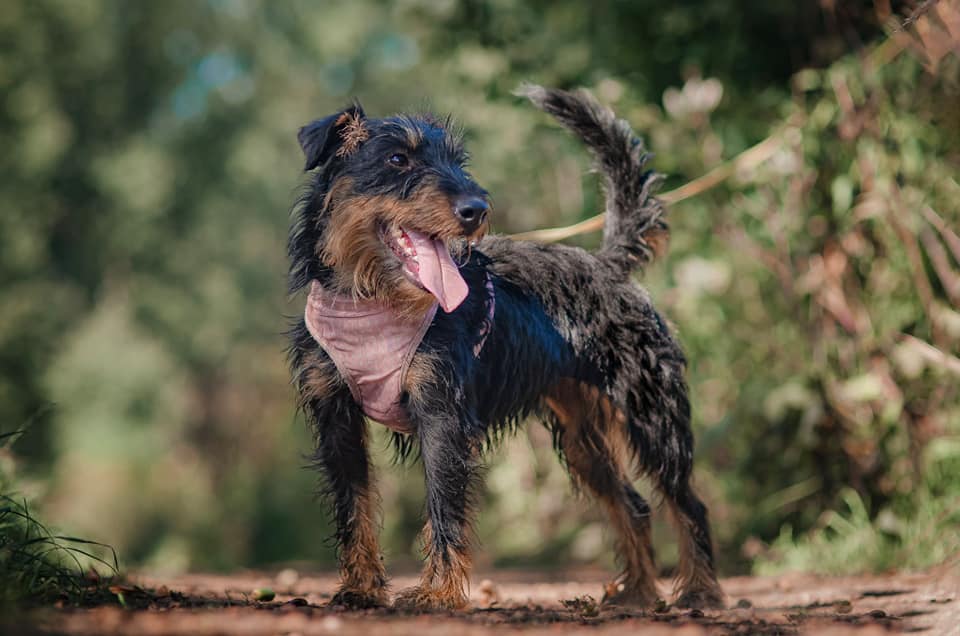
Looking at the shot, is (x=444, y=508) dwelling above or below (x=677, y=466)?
below

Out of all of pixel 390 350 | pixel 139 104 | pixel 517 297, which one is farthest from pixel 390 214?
pixel 139 104

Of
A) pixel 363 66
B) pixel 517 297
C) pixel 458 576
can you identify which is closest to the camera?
pixel 458 576

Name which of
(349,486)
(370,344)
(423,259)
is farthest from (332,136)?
(349,486)

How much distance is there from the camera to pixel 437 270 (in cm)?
446

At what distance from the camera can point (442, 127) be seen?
490cm

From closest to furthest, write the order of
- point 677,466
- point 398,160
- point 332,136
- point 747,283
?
point 398,160 < point 332,136 < point 677,466 < point 747,283

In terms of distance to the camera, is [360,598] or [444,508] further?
[360,598]

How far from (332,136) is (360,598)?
1.96m

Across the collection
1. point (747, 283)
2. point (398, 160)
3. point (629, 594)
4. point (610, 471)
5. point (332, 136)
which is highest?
point (747, 283)

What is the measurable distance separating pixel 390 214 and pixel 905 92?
4906 mm

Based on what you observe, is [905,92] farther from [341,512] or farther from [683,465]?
[341,512]

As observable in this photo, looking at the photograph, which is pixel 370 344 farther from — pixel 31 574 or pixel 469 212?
pixel 31 574

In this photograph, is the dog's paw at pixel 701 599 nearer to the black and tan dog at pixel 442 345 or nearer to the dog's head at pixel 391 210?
Result: the black and tan dog at pixel 442 345

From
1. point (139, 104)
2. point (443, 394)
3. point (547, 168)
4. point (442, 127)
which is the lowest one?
point (443, 394)
